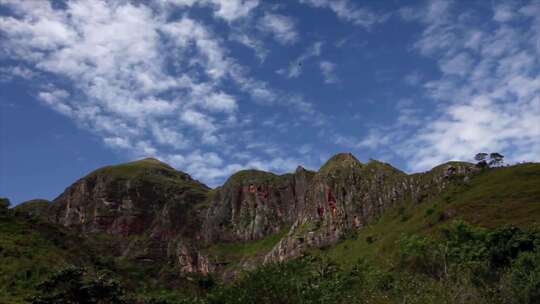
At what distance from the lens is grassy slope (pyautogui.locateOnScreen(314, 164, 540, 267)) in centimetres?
11394

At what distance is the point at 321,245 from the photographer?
177m

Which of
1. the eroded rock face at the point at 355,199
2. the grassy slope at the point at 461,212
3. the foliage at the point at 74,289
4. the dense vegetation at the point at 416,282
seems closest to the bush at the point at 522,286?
the dense vegetation at the point at 416,282

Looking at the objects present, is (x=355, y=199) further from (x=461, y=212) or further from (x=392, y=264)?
(x=392, y=264)

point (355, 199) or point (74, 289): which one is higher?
point (355, 199)

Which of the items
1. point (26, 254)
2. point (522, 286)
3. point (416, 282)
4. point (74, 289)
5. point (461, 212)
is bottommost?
point (522, 286)

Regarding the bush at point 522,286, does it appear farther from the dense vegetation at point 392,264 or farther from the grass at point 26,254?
the grass at point 26,254

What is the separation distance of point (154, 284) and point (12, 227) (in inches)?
3292

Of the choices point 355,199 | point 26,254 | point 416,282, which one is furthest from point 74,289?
point 355,199

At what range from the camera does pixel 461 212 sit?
12362cm

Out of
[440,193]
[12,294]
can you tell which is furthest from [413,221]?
[12,294]

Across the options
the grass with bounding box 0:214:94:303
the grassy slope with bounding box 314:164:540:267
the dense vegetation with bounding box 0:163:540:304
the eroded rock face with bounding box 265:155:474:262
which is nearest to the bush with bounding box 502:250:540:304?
the dense vegetation with bounding box 0:163:540:304

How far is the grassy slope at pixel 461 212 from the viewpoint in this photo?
114m

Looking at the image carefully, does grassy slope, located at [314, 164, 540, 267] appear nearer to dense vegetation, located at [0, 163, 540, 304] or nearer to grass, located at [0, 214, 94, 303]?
dense vegetation, located at [0, 163, 540, 304]

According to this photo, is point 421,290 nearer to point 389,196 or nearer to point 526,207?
point 526,207
